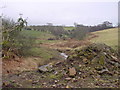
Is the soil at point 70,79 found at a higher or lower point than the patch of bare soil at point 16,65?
higher

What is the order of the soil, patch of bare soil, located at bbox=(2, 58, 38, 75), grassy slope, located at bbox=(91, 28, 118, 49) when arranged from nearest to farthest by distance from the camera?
the soil < patch of bare soil, located at bbox=(2, 58, 38, 75) < grassy slope, located at bbox=(91, 28, 118, 49)

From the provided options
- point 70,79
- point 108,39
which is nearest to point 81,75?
point 70,79

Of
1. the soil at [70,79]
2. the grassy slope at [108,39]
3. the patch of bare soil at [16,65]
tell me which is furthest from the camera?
the grassy slope at [108,39]

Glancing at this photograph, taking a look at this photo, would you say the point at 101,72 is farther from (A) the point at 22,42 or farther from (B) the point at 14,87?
(A) the point at 22,42

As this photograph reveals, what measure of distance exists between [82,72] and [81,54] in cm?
203

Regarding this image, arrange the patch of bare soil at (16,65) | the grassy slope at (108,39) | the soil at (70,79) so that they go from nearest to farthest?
the soil at (70,79) < the patch of bare soil at (16,65) < the grassy slope at (108,39)

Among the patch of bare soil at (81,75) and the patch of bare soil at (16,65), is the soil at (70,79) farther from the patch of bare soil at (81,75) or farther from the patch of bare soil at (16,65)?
the patch of bare soil at (16,65)

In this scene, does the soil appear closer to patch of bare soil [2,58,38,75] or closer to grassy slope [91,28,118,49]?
patch of bare soil [2,58,38,75]

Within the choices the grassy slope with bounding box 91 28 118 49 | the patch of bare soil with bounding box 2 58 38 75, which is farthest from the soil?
the grassy slope with bounding box 91 28 118 49

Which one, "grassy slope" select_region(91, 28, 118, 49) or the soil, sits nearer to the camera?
the soil

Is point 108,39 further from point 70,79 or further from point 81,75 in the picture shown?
point 70,79

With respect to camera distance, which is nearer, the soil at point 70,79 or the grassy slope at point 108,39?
the soil at point 70,79

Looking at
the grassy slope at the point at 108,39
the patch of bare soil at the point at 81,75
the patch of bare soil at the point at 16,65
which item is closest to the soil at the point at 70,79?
the patch of bare soil at the point at 81,75

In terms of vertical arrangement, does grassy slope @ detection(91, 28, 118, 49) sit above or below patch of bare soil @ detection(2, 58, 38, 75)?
above
